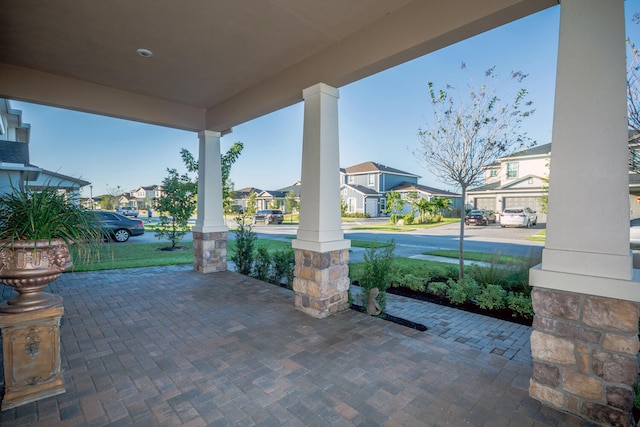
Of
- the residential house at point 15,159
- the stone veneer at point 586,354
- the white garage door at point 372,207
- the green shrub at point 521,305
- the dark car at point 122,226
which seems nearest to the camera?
the stone veneer at point 586,354

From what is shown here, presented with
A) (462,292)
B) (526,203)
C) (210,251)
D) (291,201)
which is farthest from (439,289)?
(291,201)

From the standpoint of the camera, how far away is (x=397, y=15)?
3.01 metres

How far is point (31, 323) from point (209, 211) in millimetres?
4345

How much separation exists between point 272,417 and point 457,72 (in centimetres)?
566

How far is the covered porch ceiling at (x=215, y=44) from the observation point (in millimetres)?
2896

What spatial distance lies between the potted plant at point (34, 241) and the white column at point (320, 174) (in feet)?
7.78

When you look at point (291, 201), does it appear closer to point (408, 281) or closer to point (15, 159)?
point (15, 159)

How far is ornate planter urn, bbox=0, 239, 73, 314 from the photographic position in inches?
80.0

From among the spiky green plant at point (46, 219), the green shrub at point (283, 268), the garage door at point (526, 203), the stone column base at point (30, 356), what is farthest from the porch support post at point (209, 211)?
the garage door at point (526, 203)

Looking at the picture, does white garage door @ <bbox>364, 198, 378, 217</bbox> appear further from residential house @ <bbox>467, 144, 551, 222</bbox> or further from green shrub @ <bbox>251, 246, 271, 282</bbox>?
green shrub @ <bbox>251, 246, 271, 282</bbox>

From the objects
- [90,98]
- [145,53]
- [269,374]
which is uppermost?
[145,53]

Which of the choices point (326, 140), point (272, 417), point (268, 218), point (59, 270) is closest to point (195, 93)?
point (326, 140)

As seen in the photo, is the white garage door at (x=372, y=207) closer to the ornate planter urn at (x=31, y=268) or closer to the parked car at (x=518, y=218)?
the parked car at (x=518, y=218)

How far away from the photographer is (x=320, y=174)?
382cm
